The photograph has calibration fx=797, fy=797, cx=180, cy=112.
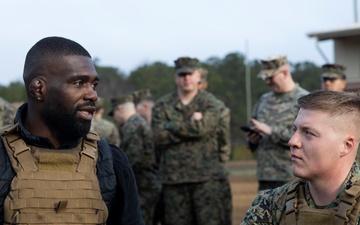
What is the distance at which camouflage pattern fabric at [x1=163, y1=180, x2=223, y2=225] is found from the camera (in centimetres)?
862

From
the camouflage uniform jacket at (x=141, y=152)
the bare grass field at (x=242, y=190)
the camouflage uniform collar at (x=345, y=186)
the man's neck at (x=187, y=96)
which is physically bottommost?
the bare grass field at (x=242, y=190)

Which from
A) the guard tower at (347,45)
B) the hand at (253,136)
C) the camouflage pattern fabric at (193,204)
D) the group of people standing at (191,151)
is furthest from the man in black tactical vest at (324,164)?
the guard tower at (347,45)

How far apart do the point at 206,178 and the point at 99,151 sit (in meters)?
4.79

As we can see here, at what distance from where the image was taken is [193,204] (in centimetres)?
867

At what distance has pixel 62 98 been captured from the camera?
3754 mm

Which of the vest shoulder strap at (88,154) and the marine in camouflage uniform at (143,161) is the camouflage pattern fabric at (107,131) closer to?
the marine in camouflage uniform at (143,161)

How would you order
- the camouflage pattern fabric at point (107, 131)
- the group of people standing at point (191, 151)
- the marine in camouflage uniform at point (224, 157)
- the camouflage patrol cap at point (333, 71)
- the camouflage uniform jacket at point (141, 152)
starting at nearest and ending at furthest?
1. the group of people standing at point (191, 151)
2. the marine in camouflage uniform at point (224, 157)
3. the camouflage patrol cap at point (333, 71)
4. the camouflage uniform jacket at point (141, 152)
5. the camouflage pattern fabric at point (107, 131)

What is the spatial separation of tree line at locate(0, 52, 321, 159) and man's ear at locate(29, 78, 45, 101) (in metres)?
42.1

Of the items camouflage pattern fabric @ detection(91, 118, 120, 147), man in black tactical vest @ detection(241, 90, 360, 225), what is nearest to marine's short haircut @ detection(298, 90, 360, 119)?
man in black tactical vest @ detection(241, 90, 360, 225)

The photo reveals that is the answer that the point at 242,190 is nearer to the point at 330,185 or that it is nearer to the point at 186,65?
the point at 186,65

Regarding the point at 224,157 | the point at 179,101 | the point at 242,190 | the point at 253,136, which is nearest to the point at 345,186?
the point at 253,136

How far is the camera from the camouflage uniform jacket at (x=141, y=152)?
33.8 feet

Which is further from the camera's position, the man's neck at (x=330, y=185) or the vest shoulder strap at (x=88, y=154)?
the vest shoulder strap at (x=88, y=154)

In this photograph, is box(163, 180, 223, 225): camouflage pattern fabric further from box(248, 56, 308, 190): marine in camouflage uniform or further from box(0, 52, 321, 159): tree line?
box(0, 52, 321, 159): tree line
